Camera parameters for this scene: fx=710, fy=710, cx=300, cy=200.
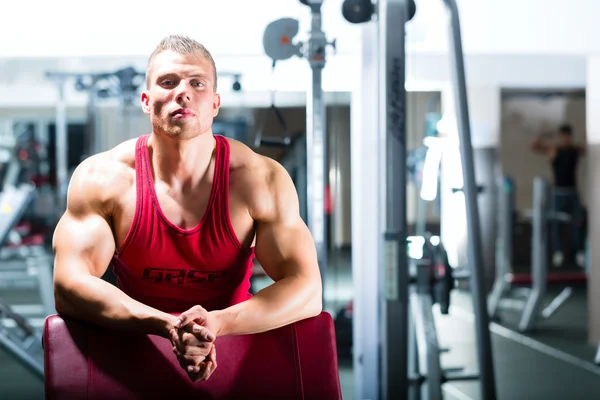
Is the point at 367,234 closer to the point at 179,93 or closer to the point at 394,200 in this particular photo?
the point at 394,200

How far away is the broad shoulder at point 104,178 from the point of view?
5.33 feet

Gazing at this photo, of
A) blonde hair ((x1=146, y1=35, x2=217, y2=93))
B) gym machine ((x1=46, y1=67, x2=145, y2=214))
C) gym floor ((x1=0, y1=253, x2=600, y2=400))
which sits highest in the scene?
gym machine ((x1=46, y1=67, x2=145, y2=214))

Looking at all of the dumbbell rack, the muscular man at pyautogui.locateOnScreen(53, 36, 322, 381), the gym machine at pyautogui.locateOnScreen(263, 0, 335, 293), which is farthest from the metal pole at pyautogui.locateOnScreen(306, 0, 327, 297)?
the dumbbell rack

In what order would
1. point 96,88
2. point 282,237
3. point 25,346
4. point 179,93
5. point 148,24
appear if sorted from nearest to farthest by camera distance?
1. point 179,93
2. point 282,237
3. point 148,24
4. point 25,346
5. point 96,88

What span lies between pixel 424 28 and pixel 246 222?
238 centimetres

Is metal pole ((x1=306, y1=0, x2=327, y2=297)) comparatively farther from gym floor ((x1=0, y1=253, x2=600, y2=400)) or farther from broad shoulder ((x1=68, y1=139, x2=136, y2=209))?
gym floor ((x1=0, y1=253, x2=600, y2=400))

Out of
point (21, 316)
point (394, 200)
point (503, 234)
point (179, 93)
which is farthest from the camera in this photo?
point (503, 234)

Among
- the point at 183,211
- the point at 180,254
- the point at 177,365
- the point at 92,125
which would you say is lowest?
the point at 177,365

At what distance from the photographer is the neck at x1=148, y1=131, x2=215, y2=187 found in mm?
1673

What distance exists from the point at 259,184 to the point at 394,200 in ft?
1.16

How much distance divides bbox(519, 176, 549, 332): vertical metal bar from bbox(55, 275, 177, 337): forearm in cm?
371

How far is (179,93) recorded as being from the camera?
1.57m

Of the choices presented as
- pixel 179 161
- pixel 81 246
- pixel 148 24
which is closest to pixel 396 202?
pixel 179 161

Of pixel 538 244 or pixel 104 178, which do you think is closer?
pixel 104 178
